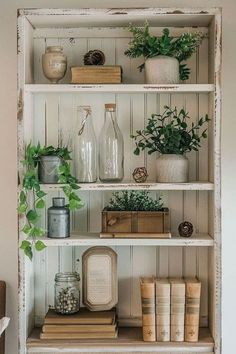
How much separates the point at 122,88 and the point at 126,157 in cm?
38

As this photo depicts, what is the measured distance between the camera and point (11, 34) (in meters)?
2.81

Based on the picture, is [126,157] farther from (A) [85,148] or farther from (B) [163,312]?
(B) [163,312]

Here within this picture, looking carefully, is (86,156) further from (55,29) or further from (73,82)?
(55,29)

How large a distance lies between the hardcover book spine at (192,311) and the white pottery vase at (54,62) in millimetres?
1065

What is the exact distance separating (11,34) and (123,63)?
523 mm

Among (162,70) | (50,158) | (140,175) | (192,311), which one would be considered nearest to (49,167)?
(50,158)

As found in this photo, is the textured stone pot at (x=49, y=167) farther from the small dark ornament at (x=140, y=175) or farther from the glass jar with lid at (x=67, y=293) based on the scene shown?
the glass jar with lid at (x=67, y=293)

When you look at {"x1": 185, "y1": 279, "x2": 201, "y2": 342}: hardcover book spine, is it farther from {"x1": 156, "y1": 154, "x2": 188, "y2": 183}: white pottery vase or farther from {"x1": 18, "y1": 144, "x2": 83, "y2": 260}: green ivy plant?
{"x1": 18, "y1": 144, "x2": 83, "y2": 260}: green ivy plant

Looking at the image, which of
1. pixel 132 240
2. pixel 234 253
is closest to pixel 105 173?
pixel 132 240

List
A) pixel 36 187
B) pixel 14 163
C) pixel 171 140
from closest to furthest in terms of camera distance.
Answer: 1. pixel 36 187
2. pixel 171 140
3. pixel 14 163

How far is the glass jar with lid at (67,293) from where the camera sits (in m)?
2.69

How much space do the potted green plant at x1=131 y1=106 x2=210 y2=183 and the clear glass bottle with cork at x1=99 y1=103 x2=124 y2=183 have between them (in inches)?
3.7

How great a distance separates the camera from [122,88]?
2586 millimetres

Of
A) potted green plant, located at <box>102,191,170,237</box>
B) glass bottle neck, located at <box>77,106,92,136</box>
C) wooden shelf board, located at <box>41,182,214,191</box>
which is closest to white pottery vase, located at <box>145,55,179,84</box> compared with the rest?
glass bottle neck, located at <box>77,106,92,136</box>
